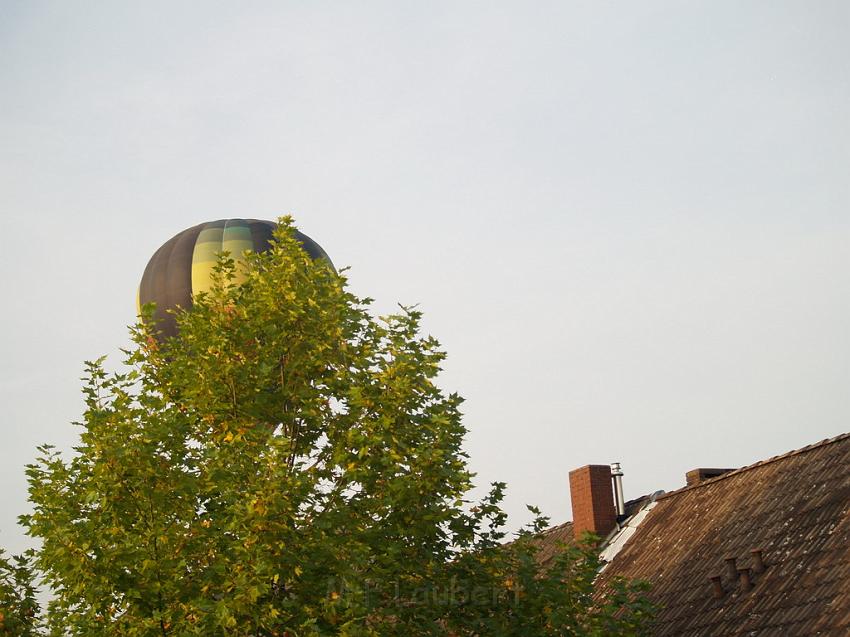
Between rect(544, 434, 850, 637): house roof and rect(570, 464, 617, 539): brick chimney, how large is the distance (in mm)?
1439

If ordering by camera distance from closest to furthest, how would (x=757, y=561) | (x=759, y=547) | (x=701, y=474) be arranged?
(x=757, y=561), (x=759, y=547), (x=701, y=474)

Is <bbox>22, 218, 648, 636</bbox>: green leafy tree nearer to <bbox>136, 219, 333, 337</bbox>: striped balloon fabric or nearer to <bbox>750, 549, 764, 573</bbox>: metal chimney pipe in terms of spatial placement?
<bbox>750, 549, 764, 573</bbox>: metal chimney pipe

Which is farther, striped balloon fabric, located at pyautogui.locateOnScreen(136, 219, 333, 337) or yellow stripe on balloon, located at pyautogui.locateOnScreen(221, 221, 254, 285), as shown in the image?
yellow stripe on balloon, located at pyautogui.locateOnScreen(221, 221, 254, 285)

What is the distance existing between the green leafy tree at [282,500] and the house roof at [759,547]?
2715 mm

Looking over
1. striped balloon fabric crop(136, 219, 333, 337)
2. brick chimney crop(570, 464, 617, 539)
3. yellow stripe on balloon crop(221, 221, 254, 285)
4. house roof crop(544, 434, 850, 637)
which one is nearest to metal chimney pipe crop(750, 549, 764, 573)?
house roof crop(544, 434, 850, 637)

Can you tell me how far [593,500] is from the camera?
1024 inches

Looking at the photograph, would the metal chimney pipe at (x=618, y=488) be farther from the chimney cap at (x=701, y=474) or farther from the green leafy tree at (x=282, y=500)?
the green leafy tree at (x=282, y=500)

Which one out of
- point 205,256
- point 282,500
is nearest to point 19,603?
point 282,500

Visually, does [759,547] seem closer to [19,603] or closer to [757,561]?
[757,561]

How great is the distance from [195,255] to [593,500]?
1153 cm

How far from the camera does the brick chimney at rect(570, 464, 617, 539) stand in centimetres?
2580

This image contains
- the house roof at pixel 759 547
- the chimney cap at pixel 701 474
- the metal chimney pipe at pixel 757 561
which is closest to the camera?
the house roof at pixel 759 547

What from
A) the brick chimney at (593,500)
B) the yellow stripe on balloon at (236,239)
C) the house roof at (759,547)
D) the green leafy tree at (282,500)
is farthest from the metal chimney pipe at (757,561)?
the yellow stripe on balloon at (236,239)

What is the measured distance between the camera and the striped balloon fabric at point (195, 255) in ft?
89.7
